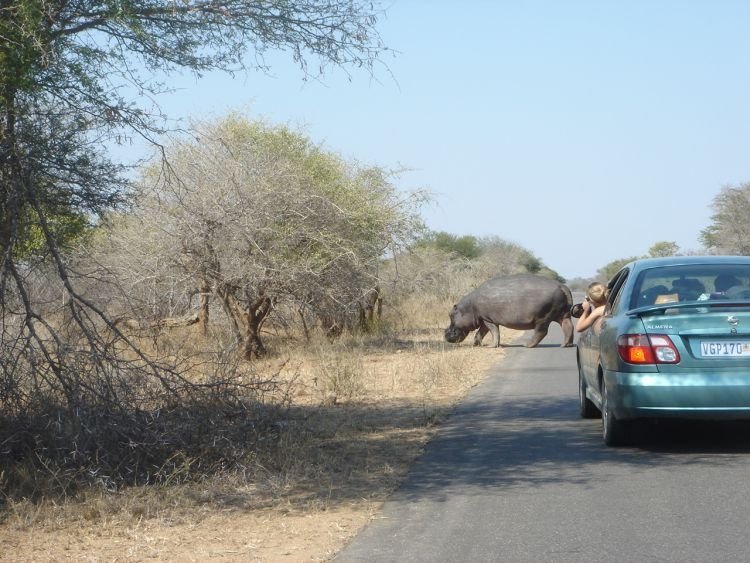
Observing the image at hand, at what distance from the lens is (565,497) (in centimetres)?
738

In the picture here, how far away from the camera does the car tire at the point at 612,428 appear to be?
30.0ft

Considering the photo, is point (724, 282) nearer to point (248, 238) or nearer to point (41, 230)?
point (41, 230)

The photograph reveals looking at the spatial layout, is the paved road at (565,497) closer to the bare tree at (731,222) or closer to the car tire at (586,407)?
the car tire at (586,407)

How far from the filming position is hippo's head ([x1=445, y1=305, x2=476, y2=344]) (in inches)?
921

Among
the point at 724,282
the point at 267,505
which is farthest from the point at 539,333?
the point at 267,505

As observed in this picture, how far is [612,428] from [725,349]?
4.07ft

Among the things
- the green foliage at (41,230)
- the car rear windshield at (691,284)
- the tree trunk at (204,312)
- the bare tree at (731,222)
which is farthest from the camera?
the bare tree at (731,222)

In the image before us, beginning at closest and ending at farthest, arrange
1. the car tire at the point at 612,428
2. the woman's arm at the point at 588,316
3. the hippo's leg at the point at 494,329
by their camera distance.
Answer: the car tire at the point at 612,428, the woman's arm at the point at 588,316, the hippo's leg at the point at 494,329

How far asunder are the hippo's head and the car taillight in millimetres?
14699

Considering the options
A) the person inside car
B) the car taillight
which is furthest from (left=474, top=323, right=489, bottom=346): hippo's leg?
the car taillight

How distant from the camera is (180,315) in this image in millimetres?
20422

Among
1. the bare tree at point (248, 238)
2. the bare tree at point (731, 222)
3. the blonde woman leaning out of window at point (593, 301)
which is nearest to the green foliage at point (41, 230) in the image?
the blonde woman leaning out of window at point (593, 301)

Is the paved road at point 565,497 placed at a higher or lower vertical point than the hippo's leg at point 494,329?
lower

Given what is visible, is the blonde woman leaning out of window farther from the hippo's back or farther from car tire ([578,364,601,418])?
the hippo's back
